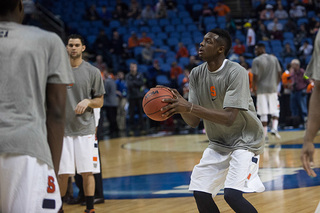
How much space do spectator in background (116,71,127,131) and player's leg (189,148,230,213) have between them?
39.1ft

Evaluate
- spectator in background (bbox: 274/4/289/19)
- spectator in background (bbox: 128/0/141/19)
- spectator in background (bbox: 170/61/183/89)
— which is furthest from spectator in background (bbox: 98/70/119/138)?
spectator in background (bbox: 274/4/289/19)

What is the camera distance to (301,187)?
6117 mm

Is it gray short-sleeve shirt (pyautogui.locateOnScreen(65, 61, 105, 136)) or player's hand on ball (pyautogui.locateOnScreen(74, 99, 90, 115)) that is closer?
player's hand on ball (pyautogui.locateOnScreen(74, 99, 90, 115))

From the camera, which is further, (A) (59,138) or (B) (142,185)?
(B) (142,185)

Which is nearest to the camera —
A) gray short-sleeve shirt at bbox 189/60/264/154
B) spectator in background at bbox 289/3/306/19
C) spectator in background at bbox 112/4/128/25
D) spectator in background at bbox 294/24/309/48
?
gray short-sleeve shirt at bbox 189/60/264/154

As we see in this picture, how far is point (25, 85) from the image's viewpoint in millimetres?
2100

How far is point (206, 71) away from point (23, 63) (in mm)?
2144

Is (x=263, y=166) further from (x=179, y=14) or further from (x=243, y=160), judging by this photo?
(x=179, y=14)

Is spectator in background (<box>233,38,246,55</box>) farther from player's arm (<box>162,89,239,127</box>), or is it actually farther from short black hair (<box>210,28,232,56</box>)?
player's arm (<box>162,89,239,127</box>)

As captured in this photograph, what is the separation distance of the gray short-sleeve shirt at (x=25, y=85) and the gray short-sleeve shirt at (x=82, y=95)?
308 cm

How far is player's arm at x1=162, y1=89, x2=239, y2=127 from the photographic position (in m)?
3.38

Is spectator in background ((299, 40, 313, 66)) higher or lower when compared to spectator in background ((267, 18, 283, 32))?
lower

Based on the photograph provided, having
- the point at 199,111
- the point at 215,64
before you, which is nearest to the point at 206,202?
the point at 199,111

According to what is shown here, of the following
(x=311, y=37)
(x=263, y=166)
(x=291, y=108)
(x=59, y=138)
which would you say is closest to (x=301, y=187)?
(x=263, y=166)
